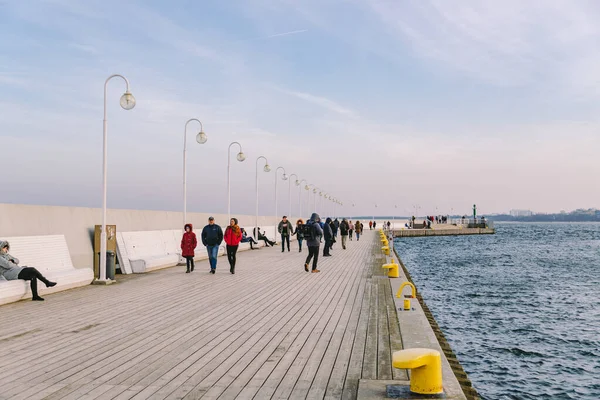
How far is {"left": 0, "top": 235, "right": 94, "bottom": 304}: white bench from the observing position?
1134cm

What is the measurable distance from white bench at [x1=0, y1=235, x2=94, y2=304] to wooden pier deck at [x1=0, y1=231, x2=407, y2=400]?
39 cm

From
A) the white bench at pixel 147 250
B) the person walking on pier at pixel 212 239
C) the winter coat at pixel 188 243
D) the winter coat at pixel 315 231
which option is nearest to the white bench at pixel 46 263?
the white bench at pixel 147 250

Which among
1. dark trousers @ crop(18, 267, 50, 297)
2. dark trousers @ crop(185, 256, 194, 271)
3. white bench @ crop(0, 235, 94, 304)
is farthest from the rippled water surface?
white bench @ crop(0, 235, 94, 304)

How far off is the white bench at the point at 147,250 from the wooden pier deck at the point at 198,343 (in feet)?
11.6

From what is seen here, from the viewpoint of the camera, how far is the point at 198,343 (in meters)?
7.56

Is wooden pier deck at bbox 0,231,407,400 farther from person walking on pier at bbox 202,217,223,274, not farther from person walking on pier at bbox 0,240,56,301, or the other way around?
person walking on pier at bbox 202,217,223,274

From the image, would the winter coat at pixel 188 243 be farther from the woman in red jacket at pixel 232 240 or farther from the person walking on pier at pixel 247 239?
the person walking on pier at pixel 247 239

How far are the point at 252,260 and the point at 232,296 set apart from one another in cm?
1080

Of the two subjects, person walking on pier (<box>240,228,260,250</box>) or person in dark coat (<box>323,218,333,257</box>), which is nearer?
person in dark coat (<box>323,218,333,257</box>)

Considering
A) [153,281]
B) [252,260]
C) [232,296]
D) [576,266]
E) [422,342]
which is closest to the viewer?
[422,342]

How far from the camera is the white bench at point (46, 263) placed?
1134 centimetres

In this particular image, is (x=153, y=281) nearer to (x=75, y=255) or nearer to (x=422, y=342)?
(x=75, y=255)

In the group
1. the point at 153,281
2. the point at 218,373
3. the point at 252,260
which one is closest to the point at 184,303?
the point at 153,281

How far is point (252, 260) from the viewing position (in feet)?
75.8
